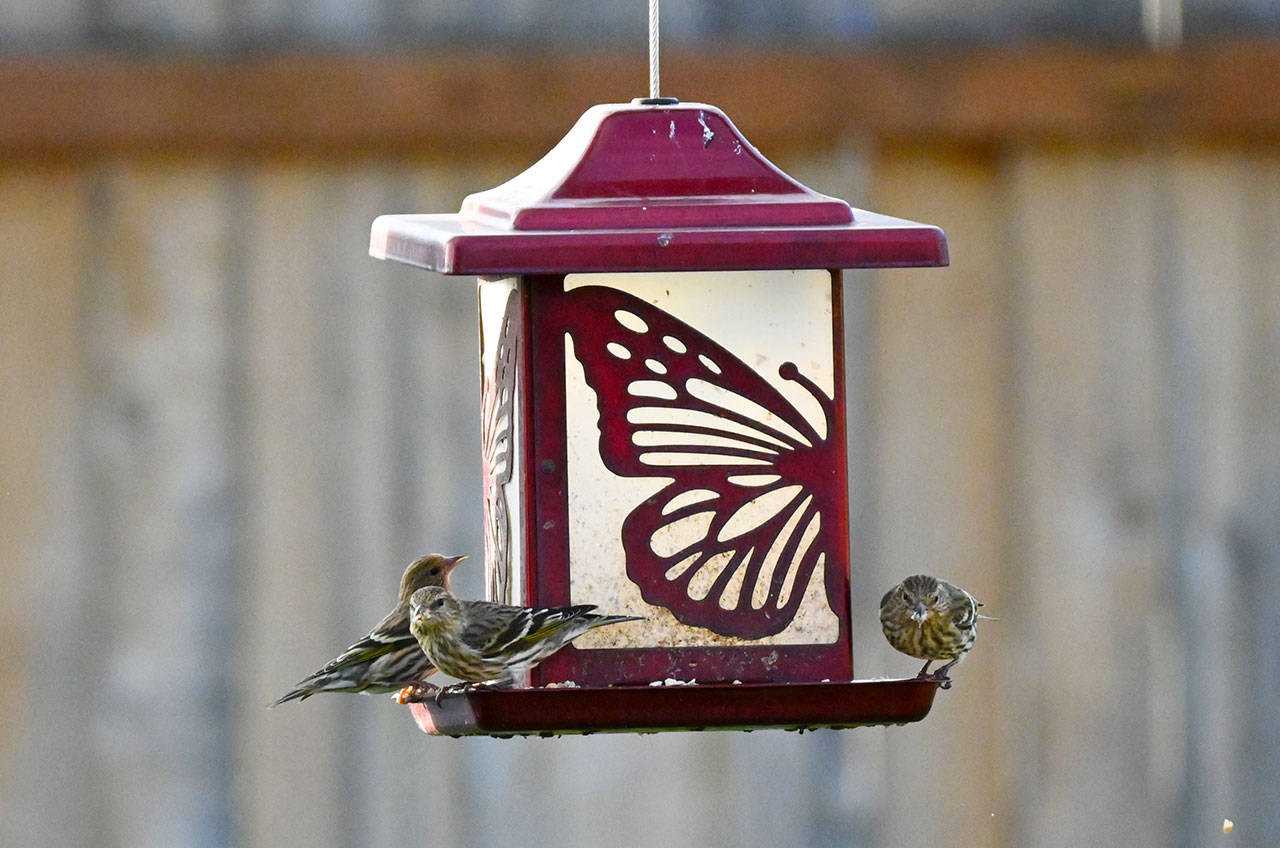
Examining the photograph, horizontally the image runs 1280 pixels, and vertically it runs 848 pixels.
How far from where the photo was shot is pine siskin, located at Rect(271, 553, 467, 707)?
476 centimetres

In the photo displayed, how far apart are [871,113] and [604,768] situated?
159 cm

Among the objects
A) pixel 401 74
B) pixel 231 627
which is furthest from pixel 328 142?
pixel 231 627

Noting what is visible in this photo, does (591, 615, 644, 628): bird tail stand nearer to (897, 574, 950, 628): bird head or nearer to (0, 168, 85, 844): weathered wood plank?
(897, 574, 950, 628): bird head

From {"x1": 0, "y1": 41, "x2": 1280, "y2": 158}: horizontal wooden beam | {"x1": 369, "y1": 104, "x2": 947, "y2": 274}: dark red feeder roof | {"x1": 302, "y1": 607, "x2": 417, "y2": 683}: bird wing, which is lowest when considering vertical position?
{"x1": 302, "y1": 607, "x2": 417, "y2": 683}: bird wing

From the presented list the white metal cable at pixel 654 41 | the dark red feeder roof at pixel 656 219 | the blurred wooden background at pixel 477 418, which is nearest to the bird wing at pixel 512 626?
the dark red feeder roof at pixel 656 219

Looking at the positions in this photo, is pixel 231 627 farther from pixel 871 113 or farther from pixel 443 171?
pixel 871 113

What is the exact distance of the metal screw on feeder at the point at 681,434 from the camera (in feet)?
12.8

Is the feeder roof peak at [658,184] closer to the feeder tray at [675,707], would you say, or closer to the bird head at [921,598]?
the feeder tray at [675,707]

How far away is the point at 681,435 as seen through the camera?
3.97 metres

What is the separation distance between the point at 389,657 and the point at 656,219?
60.3 inches

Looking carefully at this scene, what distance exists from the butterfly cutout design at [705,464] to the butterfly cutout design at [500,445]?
0.20 m

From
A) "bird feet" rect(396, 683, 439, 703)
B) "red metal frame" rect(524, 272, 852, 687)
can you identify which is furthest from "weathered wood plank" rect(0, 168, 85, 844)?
"red metal frame" rect(524, 272, 852, 687)

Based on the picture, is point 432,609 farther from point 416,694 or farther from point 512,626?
point 512,626

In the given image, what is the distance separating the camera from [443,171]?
17.0ft
